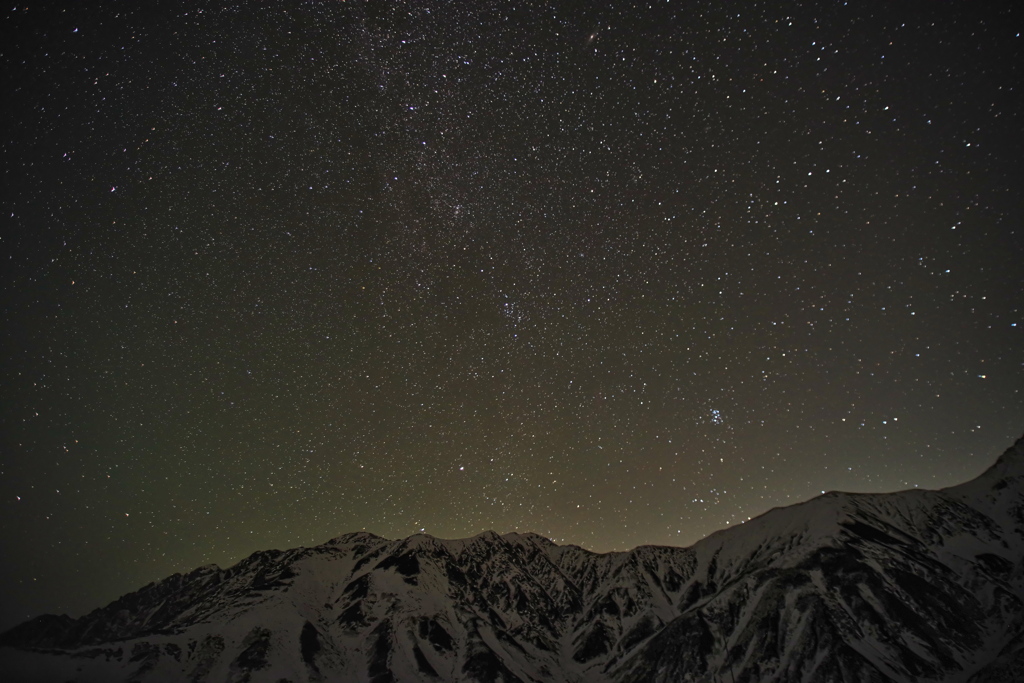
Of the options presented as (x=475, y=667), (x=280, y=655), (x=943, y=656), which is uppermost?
(x=280, y=655)

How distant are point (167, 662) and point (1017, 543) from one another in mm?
230599

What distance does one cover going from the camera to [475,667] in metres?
→ 163

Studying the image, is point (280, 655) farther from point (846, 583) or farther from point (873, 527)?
point (873, 527)

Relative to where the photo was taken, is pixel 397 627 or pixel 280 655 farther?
pixel 397 627

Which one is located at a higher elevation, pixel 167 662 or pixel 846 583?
pixel 167 662

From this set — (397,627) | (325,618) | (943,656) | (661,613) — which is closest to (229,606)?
(325,618)

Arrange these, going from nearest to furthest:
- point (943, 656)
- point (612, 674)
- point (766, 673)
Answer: point (943, 656)
point (766, 673)
point (612, 674)

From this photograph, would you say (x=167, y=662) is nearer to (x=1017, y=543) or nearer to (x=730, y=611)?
(x=730, y=611)

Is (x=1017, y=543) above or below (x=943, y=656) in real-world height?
above

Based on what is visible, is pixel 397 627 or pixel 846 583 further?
pixel 397 627

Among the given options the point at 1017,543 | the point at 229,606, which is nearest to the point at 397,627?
the point at 229,606

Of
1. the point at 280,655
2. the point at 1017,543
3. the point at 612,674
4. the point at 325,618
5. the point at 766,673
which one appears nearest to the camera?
the point at 766,673

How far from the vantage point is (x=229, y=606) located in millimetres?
187250

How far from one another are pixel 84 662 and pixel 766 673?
176393mm
